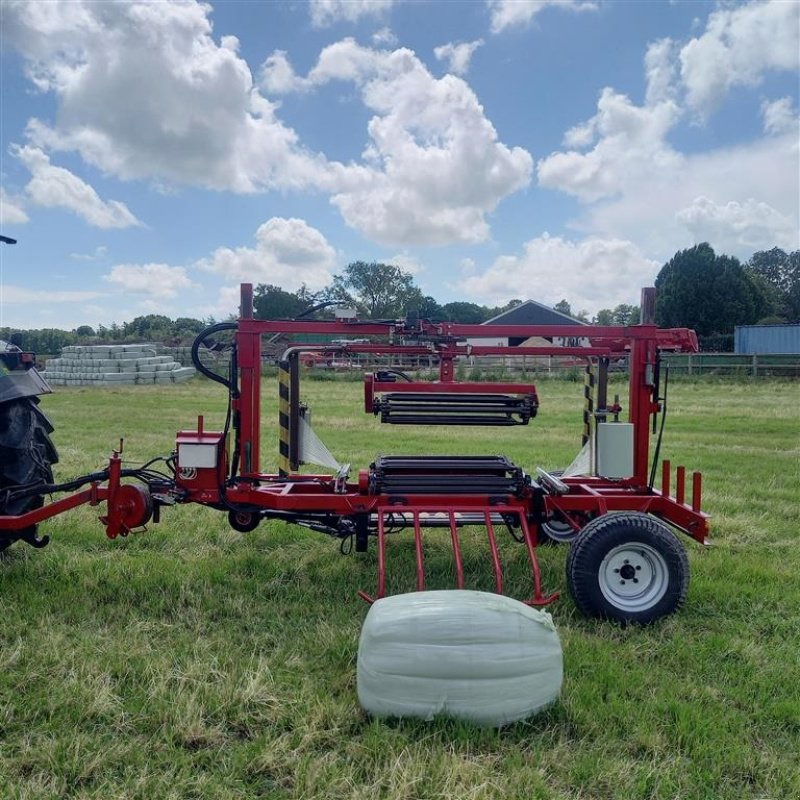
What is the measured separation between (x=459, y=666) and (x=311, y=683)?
75cm

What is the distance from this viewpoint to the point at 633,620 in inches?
154

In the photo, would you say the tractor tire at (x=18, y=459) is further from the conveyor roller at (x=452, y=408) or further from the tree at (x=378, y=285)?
the tree at (x=378, y=285)

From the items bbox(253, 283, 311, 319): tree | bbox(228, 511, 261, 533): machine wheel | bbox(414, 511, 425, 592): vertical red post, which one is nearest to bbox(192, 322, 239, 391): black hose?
bbox(228, 511, 261, 533): machine wheel

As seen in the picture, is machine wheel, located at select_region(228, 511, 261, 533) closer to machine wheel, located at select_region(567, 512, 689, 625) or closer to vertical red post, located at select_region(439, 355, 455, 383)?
vertical red post, located at select_region(439, 355, 455, 383)

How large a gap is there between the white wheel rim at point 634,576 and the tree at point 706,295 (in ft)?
149

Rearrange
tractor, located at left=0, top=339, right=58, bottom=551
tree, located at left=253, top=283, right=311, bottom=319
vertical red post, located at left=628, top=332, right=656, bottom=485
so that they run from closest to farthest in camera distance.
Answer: tractor, located at left=0, top=339, right=58, bottom=551, vertical red post, located at left=628, top=332, right=656, bottom=485, tree, located at left=253, top=283, right=311, bottom=319

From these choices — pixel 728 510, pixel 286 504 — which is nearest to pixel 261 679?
pixel 286 504

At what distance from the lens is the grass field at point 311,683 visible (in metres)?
2.56

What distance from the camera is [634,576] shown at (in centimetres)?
405

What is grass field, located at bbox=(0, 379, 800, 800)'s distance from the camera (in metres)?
2.56

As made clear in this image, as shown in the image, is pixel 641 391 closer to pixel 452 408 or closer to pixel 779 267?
pixel 452 408

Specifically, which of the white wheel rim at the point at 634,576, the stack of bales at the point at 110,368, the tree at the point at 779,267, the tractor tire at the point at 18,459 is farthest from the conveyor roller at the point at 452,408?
the tree at the point at 779,267

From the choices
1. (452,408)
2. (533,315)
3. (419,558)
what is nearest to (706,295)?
(533,315)

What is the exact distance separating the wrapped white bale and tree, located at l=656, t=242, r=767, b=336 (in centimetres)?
4663
